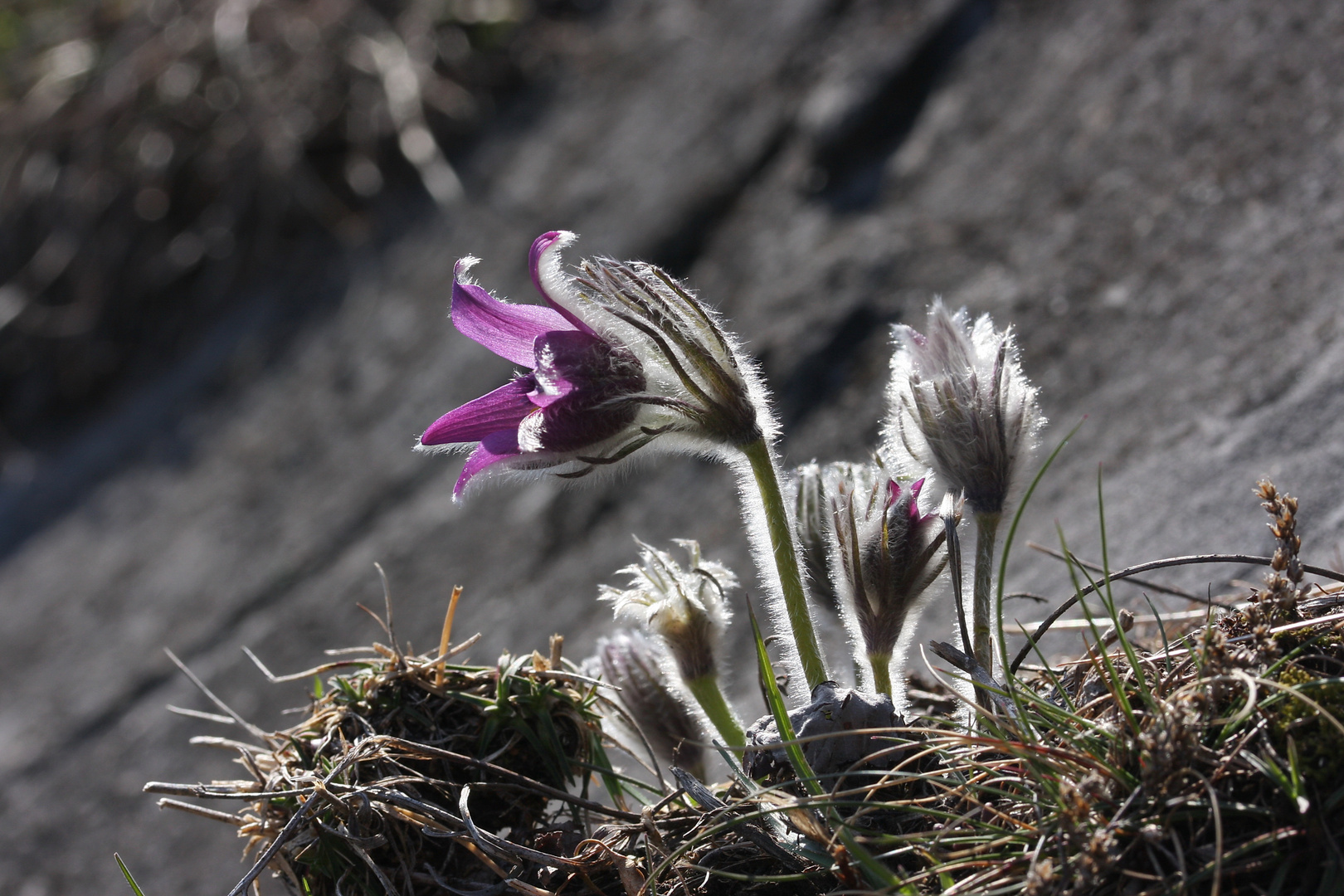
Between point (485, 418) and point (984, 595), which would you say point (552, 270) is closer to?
point (485, 418)

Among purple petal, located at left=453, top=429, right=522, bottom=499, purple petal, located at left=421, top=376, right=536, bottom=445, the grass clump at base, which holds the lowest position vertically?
the grass clump at base

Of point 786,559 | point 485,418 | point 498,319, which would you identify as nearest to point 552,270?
point 498,319

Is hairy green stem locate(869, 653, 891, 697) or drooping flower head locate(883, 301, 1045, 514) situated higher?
drooping flower head locate(883, 301, 1045, 514)

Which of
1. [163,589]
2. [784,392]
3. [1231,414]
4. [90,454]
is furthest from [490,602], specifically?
[90,454]

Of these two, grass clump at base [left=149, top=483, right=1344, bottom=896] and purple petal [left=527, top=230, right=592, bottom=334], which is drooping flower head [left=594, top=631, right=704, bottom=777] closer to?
grass clump at base [left=149, top=483, right=1344, bottom=896]

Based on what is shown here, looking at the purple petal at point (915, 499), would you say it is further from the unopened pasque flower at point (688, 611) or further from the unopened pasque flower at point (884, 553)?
the unopened pasque flower at point (688, 611)

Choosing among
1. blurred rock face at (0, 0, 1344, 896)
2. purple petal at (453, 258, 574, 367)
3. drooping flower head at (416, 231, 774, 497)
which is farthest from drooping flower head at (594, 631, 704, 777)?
blurred rock face at (0, 0, 1344, 896)

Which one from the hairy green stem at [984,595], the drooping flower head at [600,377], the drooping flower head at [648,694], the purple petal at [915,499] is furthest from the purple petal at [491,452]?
the hairy green stem at [984,595]

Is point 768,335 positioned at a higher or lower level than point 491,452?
higher


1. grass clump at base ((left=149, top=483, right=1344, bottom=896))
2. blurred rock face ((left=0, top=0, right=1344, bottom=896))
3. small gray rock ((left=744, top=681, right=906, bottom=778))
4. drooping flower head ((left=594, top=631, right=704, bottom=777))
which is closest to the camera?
grass clump at base ((left=149, top=483, right=1344, bottom=896))
